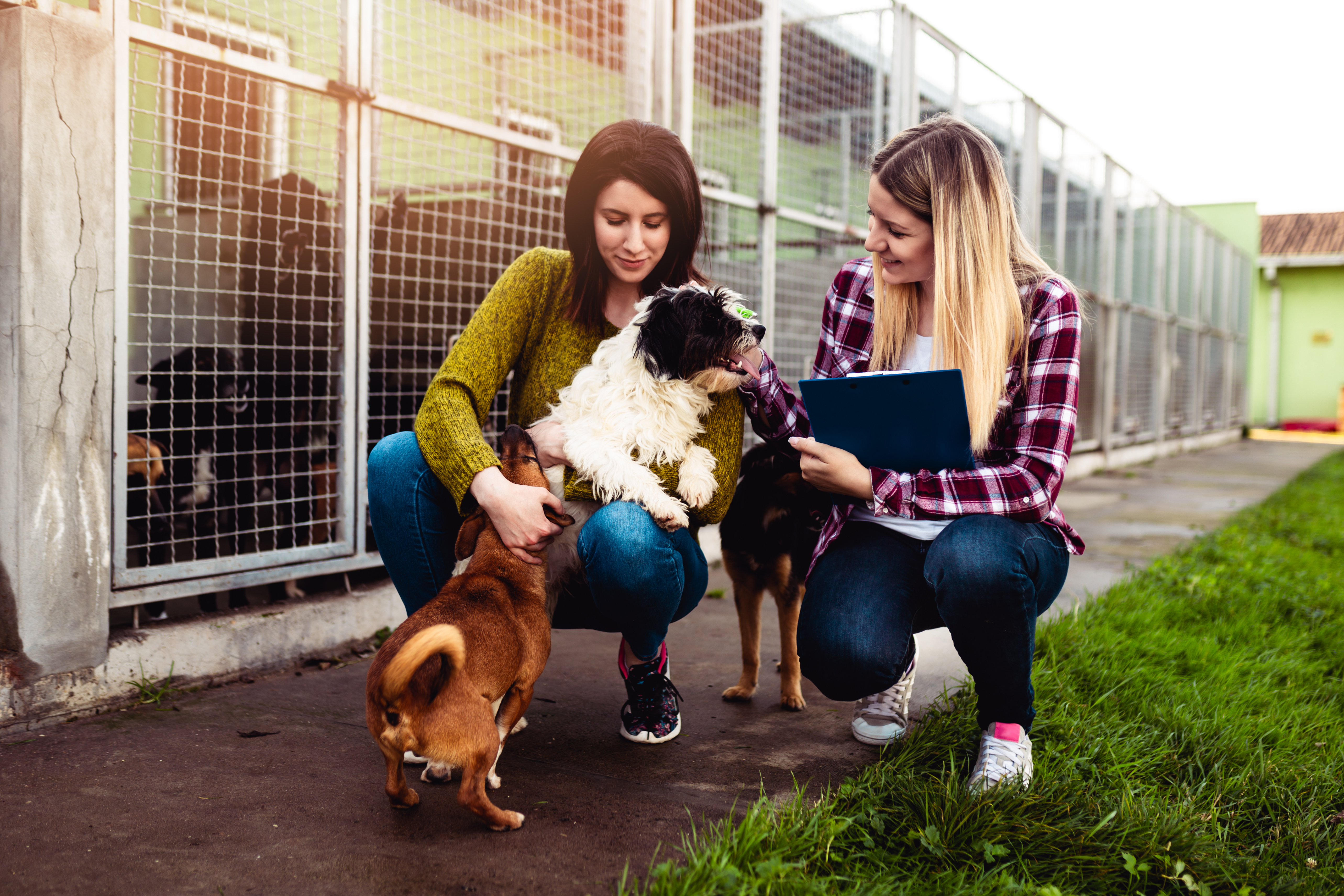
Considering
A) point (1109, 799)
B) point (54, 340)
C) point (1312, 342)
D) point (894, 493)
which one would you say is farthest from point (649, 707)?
point (1312, 342)

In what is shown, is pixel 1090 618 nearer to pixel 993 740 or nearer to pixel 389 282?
pixel 993 740

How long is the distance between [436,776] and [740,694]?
102 cm

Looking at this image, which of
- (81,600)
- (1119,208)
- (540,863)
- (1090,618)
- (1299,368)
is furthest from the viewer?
(1299,368)

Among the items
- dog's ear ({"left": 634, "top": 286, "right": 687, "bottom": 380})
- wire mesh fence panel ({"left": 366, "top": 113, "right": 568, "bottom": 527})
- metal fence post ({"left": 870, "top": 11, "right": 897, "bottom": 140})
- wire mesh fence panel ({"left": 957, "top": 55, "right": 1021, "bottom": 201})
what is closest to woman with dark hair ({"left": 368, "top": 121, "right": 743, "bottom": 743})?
dog's ear ({"left": 634, "top": 286, "right": 687, "bottom": 380})

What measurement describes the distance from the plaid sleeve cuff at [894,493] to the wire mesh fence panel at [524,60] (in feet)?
7.71

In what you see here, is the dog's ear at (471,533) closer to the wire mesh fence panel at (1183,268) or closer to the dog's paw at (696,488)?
the dog's paw at (696,488)

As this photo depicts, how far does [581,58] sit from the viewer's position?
4.54 metres

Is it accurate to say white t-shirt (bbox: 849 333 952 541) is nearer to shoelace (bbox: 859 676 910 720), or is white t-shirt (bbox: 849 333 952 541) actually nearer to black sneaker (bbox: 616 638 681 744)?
shoelace (bbox: 859 676 910 720)

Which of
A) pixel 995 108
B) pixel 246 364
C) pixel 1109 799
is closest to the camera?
pixel 1109 799

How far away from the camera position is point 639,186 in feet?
7.89

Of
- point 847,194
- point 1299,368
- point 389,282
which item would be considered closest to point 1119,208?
point 847,194

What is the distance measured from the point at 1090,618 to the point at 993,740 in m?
1.66

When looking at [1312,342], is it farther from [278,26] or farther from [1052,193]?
[278,26]

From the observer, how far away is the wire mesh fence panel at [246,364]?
301cm
